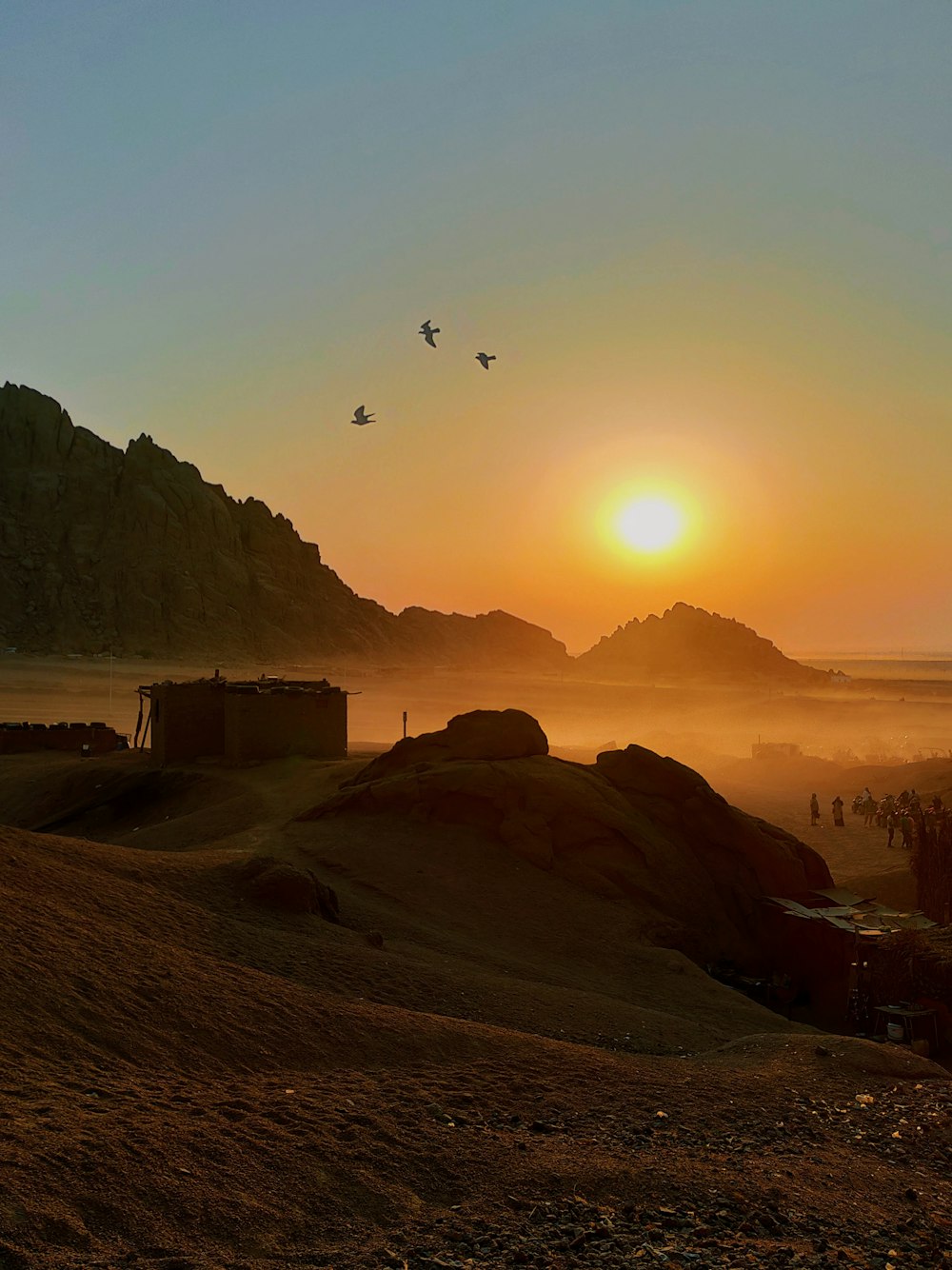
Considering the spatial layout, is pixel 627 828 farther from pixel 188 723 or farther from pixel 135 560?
pixel 135 560

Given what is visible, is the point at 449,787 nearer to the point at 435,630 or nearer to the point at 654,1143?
the point at 654,1143

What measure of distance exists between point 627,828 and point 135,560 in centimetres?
8961

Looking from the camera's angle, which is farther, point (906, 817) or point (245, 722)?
point (245, 722)

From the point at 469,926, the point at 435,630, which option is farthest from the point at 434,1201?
the point at 435,630

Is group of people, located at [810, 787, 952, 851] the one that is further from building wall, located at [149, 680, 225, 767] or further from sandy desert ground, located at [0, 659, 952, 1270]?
building wall, located at [149, 680, 225, 767]

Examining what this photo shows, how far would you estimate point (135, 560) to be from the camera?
10562cm

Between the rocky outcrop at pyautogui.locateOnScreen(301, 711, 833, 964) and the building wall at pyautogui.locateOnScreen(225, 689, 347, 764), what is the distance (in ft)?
24.3

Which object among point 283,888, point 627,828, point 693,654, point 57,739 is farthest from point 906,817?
point 693,654

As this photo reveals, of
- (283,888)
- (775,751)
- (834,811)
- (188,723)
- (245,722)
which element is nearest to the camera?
(283,888)

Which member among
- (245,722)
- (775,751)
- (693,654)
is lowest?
(775,751)

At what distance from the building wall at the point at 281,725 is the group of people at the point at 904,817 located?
1766 centimetres

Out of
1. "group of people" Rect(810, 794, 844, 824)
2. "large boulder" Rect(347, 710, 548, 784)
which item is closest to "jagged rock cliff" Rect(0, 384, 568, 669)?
"group of people" Rect(810, 794, 844, 824)

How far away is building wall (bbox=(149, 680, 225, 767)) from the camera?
3519cm

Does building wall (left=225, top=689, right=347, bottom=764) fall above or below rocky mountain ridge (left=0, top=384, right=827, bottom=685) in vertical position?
below
